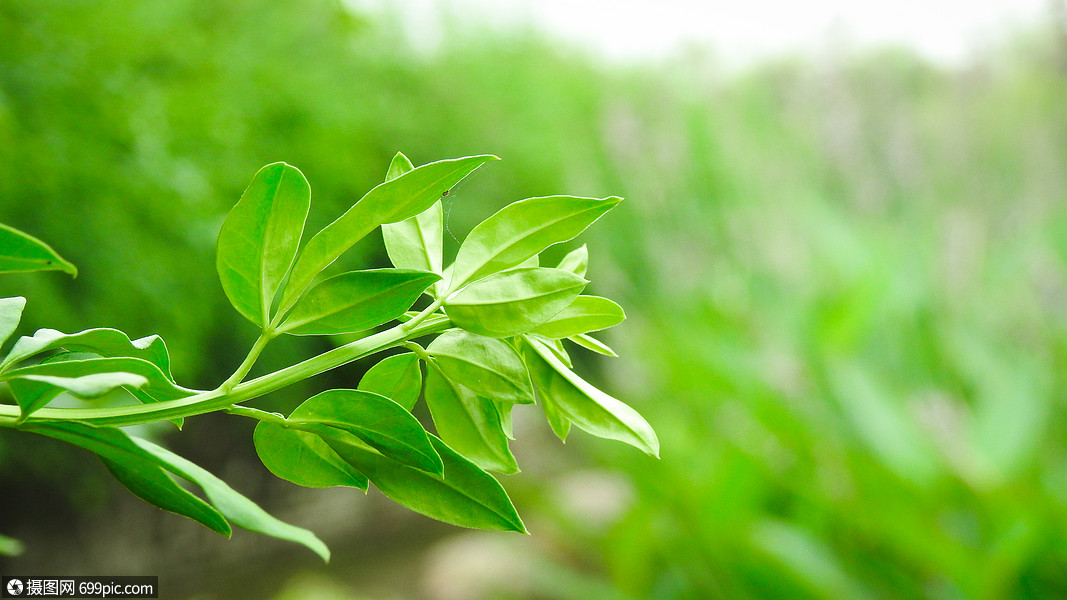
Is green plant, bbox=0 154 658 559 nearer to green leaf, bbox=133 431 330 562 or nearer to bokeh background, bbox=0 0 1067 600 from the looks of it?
green leaf, bbox=133 431 330 562

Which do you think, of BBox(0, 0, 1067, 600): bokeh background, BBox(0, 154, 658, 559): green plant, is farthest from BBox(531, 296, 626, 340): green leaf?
BBox(0, 0, 1067, 600): bokeh background

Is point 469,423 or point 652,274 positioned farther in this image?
point 652,274

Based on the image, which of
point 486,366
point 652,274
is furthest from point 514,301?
point 652,274

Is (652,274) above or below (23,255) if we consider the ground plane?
below

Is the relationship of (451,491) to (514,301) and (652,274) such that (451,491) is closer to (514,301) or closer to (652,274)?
(514,301)

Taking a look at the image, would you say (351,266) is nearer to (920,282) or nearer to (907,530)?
(907,530)

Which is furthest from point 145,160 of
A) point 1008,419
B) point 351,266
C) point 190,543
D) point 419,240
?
point 1008,419
